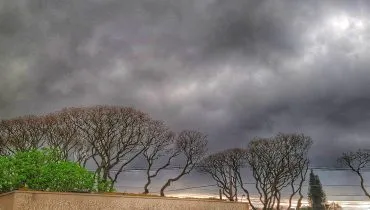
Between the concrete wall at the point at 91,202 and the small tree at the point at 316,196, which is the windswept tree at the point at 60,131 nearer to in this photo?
the concrete wall at the point at 91,202

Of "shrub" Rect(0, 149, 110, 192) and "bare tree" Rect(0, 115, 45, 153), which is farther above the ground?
"bare tree" Rect(0, 115, 45, 153)

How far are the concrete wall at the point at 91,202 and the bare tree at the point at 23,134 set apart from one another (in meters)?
25.0

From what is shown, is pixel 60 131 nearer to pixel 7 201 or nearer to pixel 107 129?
pixel 107 129

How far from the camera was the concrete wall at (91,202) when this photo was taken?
17719mm

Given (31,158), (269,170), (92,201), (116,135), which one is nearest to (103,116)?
(116,135)

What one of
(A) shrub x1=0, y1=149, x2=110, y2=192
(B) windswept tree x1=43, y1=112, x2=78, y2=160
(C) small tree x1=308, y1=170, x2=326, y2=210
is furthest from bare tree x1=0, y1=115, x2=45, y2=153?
(C) small tree x1=308, y1=170, x2=326, y2=210

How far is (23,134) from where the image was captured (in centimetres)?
4272

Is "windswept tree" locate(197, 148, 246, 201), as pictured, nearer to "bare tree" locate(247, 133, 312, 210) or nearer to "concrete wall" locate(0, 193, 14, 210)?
"bare tree" locate(247, 133, 312, 210)

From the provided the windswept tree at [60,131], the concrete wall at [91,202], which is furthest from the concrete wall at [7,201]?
the windswept tree at [60,131]

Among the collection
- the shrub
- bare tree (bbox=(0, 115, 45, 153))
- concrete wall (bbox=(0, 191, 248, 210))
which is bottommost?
concrete wall (bbox=(0, 191, 248, 210))

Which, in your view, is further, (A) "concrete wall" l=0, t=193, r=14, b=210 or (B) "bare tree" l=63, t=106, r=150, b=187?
(B) "bare tree" l=63, t=106, r=150, b=187

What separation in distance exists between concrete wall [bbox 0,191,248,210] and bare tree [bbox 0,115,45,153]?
2501cm

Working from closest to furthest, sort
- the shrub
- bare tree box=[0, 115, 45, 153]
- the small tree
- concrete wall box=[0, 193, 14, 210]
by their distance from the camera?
concrete wall box=[0, 193, 14, 210] < the shrub < bare tree box=[0, 115, 45, 153] < the small tree

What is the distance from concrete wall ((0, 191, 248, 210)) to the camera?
17.7 m
